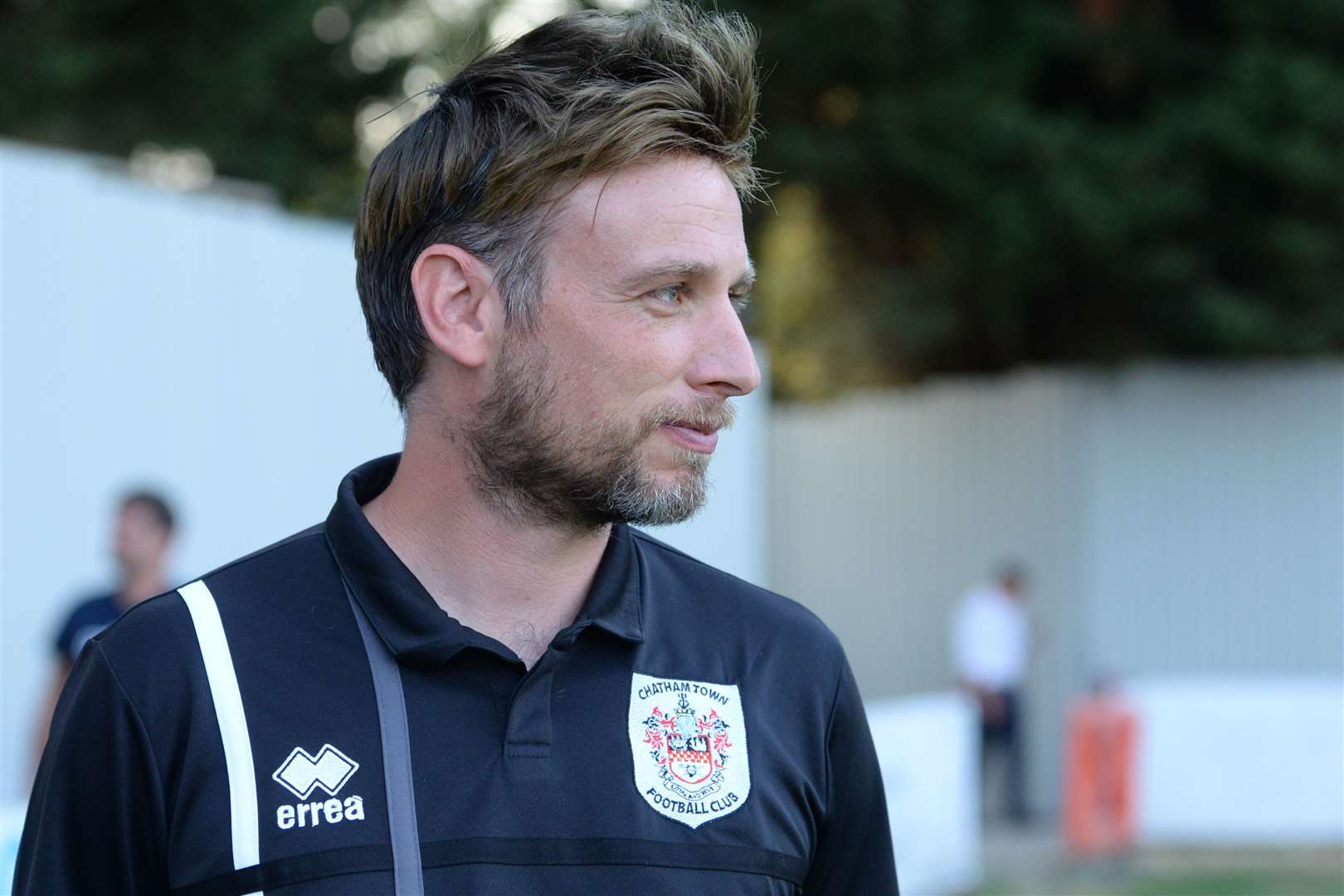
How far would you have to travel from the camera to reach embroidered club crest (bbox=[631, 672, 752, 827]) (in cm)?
194

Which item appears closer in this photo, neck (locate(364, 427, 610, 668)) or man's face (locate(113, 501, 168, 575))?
neck (locate(364, 427, 610, 668))

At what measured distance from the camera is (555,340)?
2023mm

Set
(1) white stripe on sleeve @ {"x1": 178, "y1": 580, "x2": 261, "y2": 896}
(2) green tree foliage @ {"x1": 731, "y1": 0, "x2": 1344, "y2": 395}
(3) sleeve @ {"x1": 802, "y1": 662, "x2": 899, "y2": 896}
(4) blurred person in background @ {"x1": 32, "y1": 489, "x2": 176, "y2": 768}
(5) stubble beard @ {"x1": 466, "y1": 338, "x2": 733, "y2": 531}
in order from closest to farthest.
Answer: (1) white stripe on sleeve @ {"x1": 178, "y1": 580, "x2": 261, "y2": 896}, (5) stubble beard @ {"x1": 466, "y1": 338, "x2": 733, "y2": 531}, (3) sleeve @ {"x1": 802, "y1": 662, "x2": 899, "y2": 896}, (4) blurred person in background @ {"x1": 32, "y1": 489, "x2": 176, "y2": 768}, (2) green tree foliage @ {"x1": 731, "y1": 0, "x2": 1344, "y2": 395}

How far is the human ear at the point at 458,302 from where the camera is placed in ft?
6.75

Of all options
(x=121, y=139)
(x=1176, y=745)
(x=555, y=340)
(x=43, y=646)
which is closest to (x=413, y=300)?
(x=555, y=340)

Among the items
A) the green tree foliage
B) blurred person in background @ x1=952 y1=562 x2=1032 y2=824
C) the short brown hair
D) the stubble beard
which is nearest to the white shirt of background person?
blurred person in background @ x1=952 y1=562 x2=1032 y2=824

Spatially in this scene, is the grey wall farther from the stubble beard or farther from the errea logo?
the errea logo

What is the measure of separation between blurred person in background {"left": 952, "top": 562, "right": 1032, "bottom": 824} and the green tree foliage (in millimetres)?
2684

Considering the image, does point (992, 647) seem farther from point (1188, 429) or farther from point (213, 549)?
point (213, 549)

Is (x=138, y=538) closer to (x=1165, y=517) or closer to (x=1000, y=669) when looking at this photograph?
(x=1000, y=669)

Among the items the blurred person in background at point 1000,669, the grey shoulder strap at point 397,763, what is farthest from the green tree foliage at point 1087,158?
the grey shoulder strap at point 397,763

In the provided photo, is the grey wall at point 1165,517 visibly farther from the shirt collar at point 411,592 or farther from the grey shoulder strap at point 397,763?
the grey shoulder strap at point 397,763

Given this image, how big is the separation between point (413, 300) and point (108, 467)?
18.8 ft

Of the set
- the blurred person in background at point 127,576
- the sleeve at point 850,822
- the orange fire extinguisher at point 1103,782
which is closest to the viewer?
the sleeve at point 850,822
